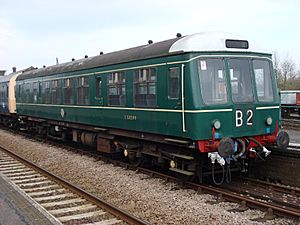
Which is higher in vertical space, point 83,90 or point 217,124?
point 83,90

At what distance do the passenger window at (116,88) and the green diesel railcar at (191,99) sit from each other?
0.02 meters

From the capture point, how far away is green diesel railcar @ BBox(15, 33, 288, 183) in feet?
28.4

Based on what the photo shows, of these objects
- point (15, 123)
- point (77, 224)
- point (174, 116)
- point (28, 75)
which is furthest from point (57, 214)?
point (15, 123)

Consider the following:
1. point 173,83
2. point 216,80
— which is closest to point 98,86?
point 173,83

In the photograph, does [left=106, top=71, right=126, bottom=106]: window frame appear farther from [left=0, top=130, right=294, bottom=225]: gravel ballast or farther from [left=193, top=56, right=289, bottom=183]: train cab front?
[left=193, top=56, right=289, bottom=183]: train cab front

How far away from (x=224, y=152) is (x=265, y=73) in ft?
8.42

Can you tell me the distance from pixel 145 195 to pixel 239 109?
279 centimetres

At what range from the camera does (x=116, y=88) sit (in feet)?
38.4

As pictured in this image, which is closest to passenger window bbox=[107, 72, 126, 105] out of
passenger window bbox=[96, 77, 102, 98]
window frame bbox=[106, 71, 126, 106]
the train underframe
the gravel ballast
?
window frame bbox=[106, 71, 126, 106]

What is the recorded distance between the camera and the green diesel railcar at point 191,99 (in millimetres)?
8656

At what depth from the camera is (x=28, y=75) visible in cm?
2098

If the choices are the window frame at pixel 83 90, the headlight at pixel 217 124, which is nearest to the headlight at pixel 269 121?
the headlight at pixel 217 124

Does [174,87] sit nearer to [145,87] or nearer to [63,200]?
[145,87]

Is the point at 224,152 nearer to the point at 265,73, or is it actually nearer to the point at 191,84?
the point at 191,84
